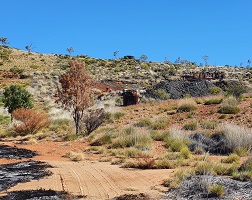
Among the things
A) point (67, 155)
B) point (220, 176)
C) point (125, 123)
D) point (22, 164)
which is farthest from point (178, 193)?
point (125, 123)

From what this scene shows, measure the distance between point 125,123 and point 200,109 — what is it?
559 centimetres

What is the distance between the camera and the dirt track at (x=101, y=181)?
9.87 meters

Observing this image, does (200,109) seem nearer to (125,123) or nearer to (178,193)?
(125,123)

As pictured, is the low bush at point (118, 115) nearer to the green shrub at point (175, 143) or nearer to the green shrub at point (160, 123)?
the green shrub at point (160, 123)

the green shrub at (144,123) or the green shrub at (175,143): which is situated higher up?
the green shrub at (144,123)

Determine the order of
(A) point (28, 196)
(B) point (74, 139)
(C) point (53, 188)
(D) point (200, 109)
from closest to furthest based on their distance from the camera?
(A) point (28, 196) < (C) point (53, 188) < (B) point (74, 139) < (D) point (200, 109)

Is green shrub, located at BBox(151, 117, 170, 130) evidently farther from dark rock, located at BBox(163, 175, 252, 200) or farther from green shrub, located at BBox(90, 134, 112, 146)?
dark rock, located at BBox(163, 175, 252, 200)

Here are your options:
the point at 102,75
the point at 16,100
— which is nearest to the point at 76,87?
the point at 16,100

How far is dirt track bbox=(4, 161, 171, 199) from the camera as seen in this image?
987 centimetres

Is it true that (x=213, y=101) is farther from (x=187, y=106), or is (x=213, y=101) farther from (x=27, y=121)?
(x=27, y=121)

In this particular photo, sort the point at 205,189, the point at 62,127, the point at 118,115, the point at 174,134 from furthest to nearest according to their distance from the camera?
1. the point at 118,115
2. the point at 62,127
3. the point at 174,134
4. the point at 205,189

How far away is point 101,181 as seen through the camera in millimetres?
11008

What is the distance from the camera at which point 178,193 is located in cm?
965

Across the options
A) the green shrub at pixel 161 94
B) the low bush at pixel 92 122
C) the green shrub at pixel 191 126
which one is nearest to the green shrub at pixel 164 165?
the green shrub at pixel 191 126
